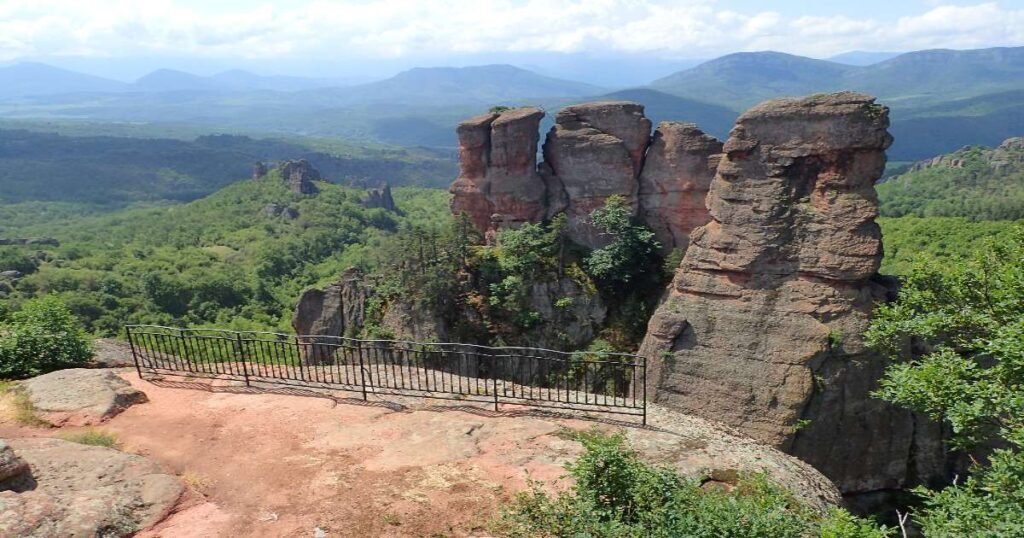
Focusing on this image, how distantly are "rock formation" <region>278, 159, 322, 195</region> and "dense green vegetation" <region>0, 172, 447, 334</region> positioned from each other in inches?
50.4

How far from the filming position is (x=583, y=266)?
29406 mm

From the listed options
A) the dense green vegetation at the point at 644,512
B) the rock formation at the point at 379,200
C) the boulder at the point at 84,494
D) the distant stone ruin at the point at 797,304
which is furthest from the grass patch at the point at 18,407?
the rock formation at the point at 379,200

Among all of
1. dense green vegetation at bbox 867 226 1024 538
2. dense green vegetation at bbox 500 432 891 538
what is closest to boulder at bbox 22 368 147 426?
dense green vegetation at bbox 500 432 891 538

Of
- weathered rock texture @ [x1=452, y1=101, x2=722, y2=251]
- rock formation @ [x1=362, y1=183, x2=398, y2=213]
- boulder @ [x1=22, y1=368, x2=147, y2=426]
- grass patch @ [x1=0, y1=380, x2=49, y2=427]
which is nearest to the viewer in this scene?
grass patch @ [x1=0, y1=380, x2=49, y2=427]

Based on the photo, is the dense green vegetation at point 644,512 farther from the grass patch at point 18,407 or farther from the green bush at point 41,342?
the green bush at point 41,342

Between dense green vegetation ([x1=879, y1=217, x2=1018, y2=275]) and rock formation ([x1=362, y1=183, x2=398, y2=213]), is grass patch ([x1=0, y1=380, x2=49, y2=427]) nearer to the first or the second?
dense green vegetation ([x1=879, y1=217, x2=1018, y2=275])

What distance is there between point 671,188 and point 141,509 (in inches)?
988

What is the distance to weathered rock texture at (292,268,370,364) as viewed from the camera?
30281mm

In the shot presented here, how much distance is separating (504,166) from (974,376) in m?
22.6

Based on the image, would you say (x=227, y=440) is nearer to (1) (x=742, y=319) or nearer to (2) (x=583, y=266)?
(1) (x=742, y=319)

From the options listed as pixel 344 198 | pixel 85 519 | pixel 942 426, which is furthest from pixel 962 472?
pixel 344 198

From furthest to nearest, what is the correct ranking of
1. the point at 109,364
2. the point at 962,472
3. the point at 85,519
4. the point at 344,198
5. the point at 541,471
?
the point at 344,198
the point at 962,472
the point at 109,364
the point at 541,471
the point at 85,519

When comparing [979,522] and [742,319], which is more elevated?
Result: [979,522]

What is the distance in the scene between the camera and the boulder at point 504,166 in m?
30.3
